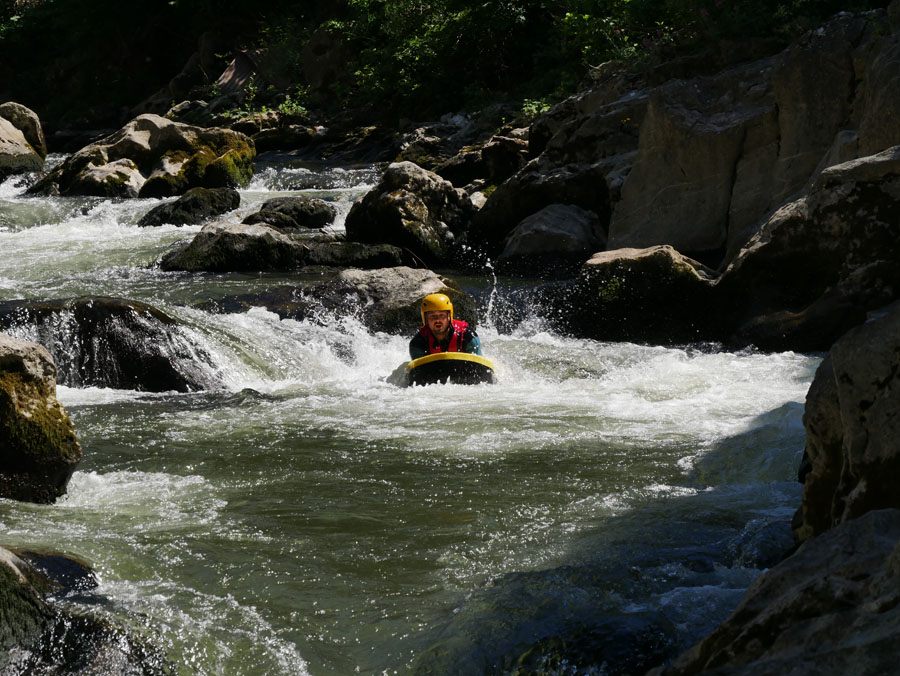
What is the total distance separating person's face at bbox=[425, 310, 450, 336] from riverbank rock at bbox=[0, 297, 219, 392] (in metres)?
1.99

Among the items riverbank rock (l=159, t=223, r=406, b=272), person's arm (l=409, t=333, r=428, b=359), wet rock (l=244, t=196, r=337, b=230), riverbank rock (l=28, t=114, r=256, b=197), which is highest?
riverbank rock (l=28, t=114, r=256, b=197)

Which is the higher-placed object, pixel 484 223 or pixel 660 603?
pixel 484 223

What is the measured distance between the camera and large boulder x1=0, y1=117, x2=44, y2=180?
22469mm

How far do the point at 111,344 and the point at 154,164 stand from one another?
1281 centimetres

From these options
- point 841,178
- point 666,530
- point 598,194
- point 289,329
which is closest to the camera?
point 666,530

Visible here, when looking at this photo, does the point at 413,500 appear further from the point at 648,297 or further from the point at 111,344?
the point at 648,297

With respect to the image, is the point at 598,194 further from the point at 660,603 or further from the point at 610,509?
the point at 660,603

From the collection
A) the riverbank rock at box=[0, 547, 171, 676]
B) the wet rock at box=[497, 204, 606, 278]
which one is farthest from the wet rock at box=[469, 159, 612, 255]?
the riverbank rock at box=[0, 547, 171, 676]

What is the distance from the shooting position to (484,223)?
49.8 ft

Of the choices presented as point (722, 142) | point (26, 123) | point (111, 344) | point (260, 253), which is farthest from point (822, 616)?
point (26, 123)

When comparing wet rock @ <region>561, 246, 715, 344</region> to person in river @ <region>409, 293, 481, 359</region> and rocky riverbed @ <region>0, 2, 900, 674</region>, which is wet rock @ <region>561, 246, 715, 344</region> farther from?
person in river @ <region>409, 293, 481, 359</region>

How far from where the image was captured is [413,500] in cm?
543

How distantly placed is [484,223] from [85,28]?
1122 inches

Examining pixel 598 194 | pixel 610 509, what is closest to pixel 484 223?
pixel 598 194
